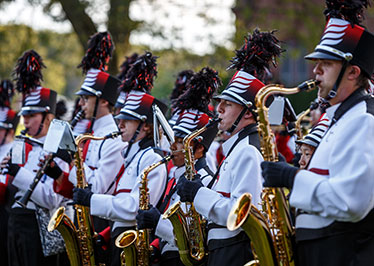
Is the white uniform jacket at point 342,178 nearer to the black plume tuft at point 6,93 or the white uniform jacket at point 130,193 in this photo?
the white uniform jacket at point 130,193

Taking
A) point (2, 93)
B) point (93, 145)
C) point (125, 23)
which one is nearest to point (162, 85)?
point (125, 23)

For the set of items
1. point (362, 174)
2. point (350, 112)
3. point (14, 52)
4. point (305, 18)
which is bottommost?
point (14, 52)

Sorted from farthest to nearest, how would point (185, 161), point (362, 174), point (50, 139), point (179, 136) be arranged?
point (50, 139), point (179, 136), point (185, 161), point (362, 174)

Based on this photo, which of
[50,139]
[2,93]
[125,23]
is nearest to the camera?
[50,139]

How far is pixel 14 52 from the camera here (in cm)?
1880

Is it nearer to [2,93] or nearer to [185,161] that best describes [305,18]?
[2,93]

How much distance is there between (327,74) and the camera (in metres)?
3.81

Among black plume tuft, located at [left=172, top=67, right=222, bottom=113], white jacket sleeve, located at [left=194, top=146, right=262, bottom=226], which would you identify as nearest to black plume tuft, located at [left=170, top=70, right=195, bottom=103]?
black plume tuft, located at [left=172, top=67, right=222, bottom=113]

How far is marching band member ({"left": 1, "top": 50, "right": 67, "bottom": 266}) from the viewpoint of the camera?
706 centimetres

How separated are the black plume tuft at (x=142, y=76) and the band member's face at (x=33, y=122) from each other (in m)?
1.45

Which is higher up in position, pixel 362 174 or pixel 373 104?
pixel 373 104

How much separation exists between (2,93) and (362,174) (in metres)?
6.95

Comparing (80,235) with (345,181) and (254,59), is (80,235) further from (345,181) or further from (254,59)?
(345,181)

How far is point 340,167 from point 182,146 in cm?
235
